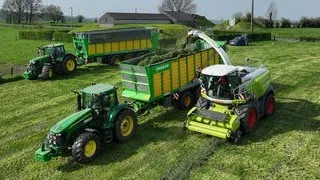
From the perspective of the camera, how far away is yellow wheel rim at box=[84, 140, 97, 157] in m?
12.1

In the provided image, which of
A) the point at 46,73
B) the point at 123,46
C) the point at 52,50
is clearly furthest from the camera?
the point at 123,46

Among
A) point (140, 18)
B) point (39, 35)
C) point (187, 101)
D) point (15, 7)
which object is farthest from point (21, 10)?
point (187, 101)

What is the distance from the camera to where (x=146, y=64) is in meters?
16.4

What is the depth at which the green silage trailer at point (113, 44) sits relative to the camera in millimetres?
29281

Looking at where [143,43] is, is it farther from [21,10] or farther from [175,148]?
[21,10]

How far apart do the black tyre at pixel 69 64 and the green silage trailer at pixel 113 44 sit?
6.49 feet

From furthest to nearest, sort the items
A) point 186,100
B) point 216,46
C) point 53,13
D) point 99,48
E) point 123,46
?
point 53,13, point 123,46, point 99,48, point 186,100, point 216,46

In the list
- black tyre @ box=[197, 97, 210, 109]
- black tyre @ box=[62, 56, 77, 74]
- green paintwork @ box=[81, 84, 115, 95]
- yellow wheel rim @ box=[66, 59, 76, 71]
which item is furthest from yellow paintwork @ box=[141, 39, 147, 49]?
green paintwork @ box=[81, 84, 115, 95]

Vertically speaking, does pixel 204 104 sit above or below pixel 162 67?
below

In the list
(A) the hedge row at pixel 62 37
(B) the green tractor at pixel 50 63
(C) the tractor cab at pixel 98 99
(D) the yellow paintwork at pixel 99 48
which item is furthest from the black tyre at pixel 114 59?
(A) the hedge row at pixel 62 37

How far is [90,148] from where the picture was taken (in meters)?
12.3

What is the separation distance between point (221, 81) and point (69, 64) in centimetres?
1588

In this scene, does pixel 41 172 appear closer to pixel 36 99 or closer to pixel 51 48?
pixel 36 99

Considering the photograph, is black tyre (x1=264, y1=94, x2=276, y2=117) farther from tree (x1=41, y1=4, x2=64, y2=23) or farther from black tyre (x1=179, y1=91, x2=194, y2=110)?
tree (x1=41, y1=4, x2=64, y2=23)
